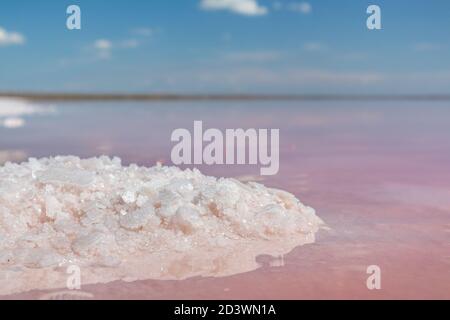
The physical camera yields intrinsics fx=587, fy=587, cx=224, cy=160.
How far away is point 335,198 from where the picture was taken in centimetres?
338

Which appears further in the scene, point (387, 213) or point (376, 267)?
point (387, 213)

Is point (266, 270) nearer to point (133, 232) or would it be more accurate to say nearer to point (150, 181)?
point (133, 232)

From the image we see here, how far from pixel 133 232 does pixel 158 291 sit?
54cm

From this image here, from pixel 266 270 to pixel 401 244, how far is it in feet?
2.26

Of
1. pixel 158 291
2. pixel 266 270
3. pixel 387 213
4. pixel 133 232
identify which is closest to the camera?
pixel 158 291

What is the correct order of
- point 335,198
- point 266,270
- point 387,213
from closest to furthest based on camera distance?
point 266,270 < point 387,213 < point 335,198

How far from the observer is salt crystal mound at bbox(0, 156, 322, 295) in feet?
7.20

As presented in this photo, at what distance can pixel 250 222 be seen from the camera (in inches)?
104

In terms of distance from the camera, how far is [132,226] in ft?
8.12

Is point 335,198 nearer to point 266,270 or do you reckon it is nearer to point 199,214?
→ point 199,214

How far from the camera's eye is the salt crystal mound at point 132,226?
2195 mm
